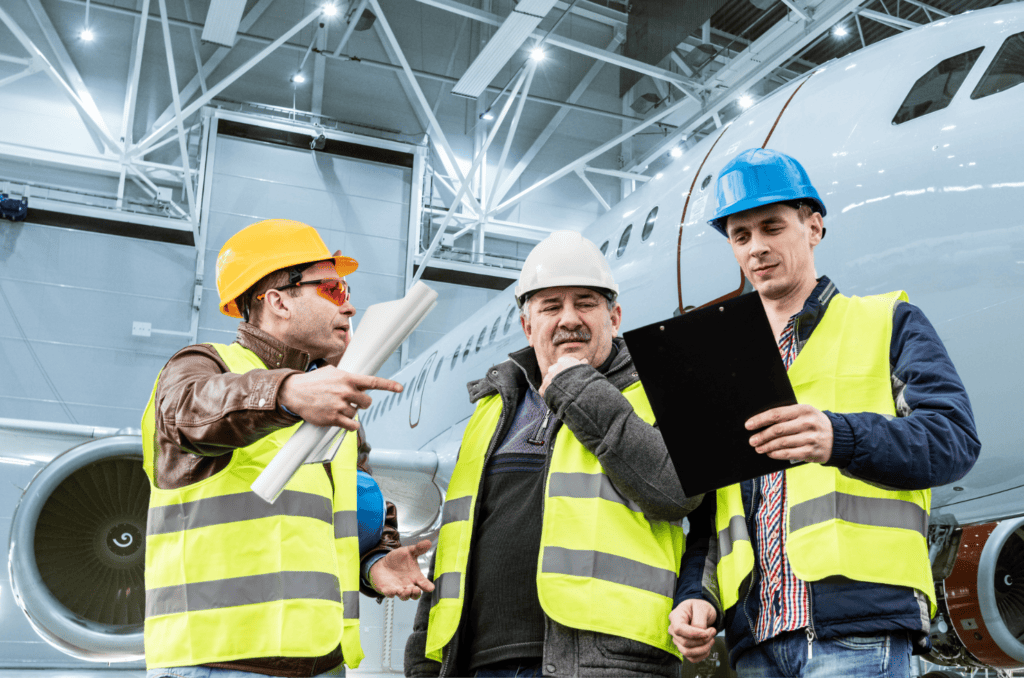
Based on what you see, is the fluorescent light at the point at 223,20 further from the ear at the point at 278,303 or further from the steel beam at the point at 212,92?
the ear at the point at 278,303

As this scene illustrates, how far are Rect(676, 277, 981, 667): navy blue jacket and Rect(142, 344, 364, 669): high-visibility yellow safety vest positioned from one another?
864 mm

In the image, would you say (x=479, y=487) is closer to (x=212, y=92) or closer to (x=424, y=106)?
(x=424, y=106)

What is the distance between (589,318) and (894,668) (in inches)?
42.5

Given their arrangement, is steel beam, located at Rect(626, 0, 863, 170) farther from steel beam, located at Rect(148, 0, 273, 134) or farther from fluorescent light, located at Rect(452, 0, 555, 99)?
steel beam, located at Rect(148, 0, 273, 134)

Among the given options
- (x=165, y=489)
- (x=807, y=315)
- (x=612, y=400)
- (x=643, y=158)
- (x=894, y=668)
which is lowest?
(x=894, y=668)

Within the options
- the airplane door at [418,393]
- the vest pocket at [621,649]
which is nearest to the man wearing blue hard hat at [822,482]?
the vest pocket at [621,649]

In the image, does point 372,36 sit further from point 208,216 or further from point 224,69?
point 208,216

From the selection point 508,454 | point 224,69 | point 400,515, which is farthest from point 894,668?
point 224,69

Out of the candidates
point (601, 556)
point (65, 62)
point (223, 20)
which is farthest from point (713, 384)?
point (65, 62)

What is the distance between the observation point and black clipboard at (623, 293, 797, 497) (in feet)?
5.28

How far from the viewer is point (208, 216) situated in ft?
52.5

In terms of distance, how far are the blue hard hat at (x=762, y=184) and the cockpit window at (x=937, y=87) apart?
1.89m

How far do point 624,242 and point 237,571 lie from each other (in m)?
3.96

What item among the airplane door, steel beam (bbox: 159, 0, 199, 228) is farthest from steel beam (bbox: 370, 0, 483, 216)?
the airplane door
